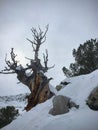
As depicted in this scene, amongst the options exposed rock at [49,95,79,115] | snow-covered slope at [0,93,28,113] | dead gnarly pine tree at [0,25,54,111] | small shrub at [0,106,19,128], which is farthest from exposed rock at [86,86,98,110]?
snow-covered slope at [0,93,28,113]

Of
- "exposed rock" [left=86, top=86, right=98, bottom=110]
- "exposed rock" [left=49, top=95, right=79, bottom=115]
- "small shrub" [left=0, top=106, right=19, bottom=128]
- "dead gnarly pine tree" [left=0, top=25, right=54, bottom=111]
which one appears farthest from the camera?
"small shrub" [left=0, top=106, right=19, bottom=128]

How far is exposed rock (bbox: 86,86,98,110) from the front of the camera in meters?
7.49

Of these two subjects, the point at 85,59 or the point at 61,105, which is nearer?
the point at 61,105

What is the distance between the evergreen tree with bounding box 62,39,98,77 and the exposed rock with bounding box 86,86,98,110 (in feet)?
38.5

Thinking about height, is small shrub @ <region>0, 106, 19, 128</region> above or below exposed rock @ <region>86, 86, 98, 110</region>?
below

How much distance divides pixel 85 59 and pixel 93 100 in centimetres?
1316

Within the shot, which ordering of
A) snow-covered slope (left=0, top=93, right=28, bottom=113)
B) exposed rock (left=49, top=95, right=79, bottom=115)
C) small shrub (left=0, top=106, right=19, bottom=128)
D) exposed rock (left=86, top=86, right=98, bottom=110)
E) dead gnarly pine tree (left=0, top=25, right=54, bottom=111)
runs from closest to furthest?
exposed rock (left=86, top=86, right=98, bottom=110)
exposed rock (left=49, top=95, right=79, bottom=115)
dead gnarly pine tree (left=0, top=25, right=54, bottom=111)
small shrub (left=0, top=106, right=19, bottom=128)
snow-covered slope (left=0, top=93, right=28, bottom=113)

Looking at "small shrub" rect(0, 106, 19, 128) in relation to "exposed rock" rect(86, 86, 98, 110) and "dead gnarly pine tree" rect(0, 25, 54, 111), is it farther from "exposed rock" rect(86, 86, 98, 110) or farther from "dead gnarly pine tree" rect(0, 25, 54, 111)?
"exposed rock" rect(86, 86, 98, 110)

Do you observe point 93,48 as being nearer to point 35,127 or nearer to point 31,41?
point 31,41

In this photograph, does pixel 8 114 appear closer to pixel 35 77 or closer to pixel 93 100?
pixel 35 77

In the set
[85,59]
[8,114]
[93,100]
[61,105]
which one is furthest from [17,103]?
[93,100]

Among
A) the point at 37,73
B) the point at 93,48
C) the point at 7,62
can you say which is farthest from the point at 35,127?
the point at 93,48

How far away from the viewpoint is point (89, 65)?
65.8 feet

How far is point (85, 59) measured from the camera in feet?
67.5
